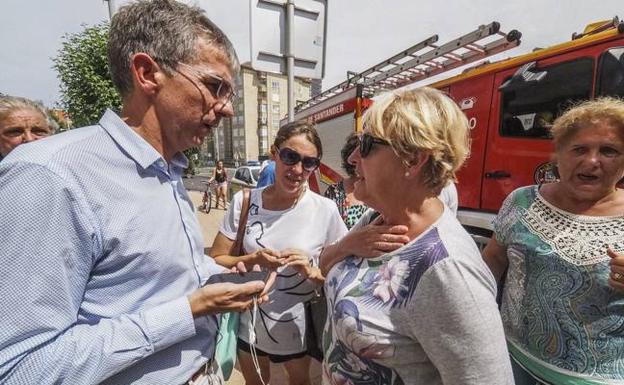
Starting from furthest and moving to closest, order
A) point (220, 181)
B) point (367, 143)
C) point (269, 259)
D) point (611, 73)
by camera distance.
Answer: point (220, 181)
point (611, 73)
point (269, 259)
point (367, 143)

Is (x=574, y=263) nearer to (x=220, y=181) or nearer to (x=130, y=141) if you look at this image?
(x=130, y=141)

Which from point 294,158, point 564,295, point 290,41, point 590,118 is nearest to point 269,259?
point 294,158

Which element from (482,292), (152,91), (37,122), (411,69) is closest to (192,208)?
(152,91)

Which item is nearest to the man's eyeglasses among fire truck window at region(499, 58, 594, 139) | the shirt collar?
the shirt collar

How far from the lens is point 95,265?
91cm

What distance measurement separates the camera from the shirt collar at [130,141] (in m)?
1.04

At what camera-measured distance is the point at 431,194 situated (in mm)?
1142

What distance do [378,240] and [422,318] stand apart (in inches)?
11.2

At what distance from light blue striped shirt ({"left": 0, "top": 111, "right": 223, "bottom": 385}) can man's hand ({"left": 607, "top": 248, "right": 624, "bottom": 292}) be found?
156cm

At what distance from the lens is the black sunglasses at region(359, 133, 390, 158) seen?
112 centimetres

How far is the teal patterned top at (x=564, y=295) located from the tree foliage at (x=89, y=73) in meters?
8.08

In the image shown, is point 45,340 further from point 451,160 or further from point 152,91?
point 451,160

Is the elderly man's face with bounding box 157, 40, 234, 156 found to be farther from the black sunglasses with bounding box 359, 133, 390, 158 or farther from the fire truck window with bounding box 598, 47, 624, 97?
the fire truck window with bounding box 598, 47, 624, 97

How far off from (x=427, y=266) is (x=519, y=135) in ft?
11.9
